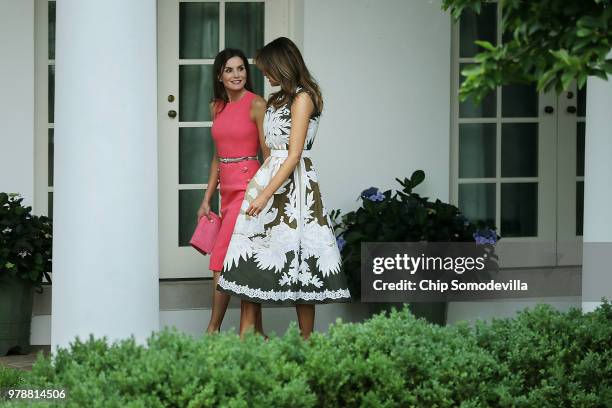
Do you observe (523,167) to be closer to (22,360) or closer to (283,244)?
(283,244)

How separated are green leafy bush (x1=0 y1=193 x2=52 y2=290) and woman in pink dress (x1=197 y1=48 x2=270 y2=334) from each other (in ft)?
4.01

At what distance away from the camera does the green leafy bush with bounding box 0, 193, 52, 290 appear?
8.15 meters

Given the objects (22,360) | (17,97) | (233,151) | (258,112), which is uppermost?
(17,97)

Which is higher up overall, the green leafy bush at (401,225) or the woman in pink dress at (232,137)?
the woman in pink dress at (232,137)

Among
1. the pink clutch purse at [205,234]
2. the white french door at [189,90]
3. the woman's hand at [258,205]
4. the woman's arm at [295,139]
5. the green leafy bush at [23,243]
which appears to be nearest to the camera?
the woman's hand at [258,205]

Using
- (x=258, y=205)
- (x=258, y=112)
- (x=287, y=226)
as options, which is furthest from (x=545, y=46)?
(x=258, y=112)

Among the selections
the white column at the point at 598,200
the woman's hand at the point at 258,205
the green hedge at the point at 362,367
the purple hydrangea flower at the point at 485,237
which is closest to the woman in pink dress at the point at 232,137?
the woman's hand at the point at 258,205

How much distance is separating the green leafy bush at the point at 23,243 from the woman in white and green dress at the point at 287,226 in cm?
166

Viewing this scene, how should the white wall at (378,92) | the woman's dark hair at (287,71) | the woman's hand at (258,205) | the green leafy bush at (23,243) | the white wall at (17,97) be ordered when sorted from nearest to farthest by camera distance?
the woman's hand at (258,205) → the woman's dark hair at (287,71) → the green leafy bush at (23,243) → the white wall at (17,97) → the white wall at (378,92)

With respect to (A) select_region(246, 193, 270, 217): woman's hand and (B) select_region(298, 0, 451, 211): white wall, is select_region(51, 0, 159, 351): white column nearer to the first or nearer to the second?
(A) select_region(246, 193, 270, 217): woman's hand

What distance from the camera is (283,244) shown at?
7137 millimetres

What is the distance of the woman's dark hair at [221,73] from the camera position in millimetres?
7746

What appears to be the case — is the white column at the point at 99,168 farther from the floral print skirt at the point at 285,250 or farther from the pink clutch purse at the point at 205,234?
the pink clutch purse at the point at 205,234

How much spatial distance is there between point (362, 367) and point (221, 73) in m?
3.31
